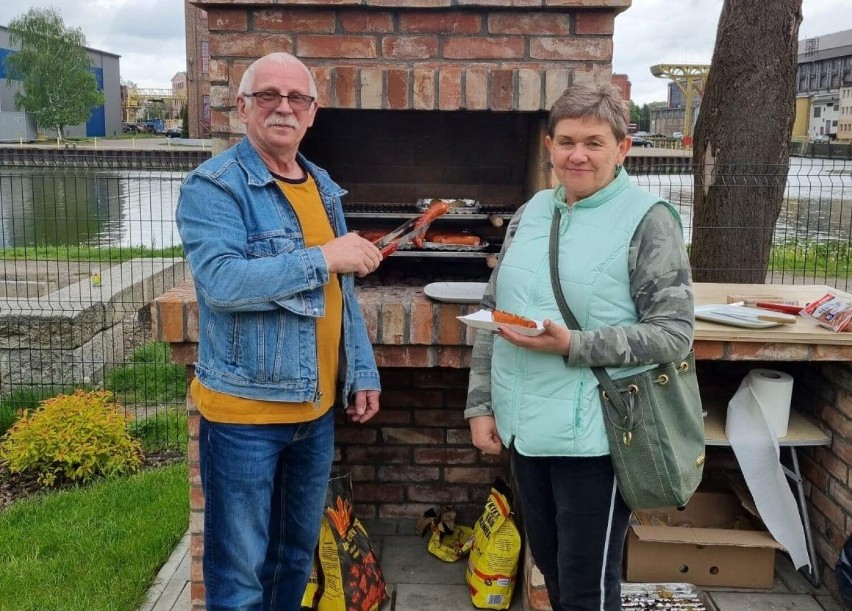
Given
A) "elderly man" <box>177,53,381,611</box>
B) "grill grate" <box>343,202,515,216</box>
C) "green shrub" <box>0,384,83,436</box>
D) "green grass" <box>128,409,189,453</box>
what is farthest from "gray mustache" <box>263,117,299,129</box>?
"green shrub" <box>0,384,83,436</box>

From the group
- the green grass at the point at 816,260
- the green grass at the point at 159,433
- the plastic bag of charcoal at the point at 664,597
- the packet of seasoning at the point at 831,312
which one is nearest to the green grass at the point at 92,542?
the green grass at the point at 159,433

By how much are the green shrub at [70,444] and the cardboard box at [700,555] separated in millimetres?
3085

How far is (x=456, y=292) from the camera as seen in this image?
3.06 metres

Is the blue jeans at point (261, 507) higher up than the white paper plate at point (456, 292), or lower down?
lower down

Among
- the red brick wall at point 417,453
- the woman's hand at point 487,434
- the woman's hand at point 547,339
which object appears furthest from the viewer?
the red brick wall at point 417,453

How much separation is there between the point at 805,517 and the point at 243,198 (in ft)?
8.98

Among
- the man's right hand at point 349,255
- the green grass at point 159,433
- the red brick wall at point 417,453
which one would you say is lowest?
the green grass at point 159,433

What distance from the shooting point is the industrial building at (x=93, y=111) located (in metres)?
53.7

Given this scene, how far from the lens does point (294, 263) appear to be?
2.08 meters

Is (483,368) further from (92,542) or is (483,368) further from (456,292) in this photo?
(92,542)

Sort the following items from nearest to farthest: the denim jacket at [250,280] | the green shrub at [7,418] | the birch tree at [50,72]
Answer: the denim jacket at [250,280] → the green shrub at [7,418] → the birch tree at [50,72]

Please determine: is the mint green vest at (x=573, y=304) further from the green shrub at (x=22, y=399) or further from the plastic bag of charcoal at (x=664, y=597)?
the green shrub at (x=22, y=399)

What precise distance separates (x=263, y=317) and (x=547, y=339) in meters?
0.77

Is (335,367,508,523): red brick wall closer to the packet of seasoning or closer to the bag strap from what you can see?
the packet of seasoning
